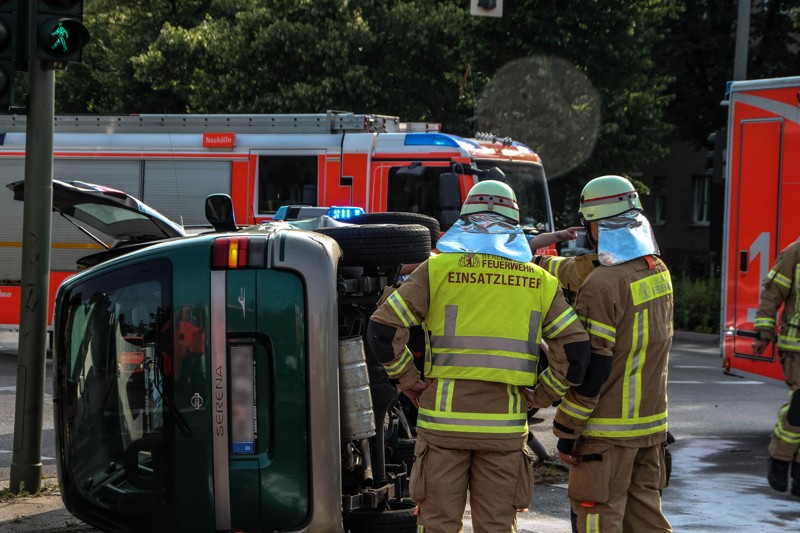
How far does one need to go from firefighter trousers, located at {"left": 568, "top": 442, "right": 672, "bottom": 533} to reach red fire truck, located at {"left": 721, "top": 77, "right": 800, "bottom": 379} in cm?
451

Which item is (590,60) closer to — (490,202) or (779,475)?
(779,475)

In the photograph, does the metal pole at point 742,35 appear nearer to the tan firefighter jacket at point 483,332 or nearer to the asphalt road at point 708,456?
the asphalt road at point 708,456

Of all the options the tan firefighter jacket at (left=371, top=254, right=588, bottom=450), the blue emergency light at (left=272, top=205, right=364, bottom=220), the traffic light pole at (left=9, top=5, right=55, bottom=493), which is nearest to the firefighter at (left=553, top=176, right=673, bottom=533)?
the tan firefighter jacket at (left=371, top=254, right=588, bottom=450)

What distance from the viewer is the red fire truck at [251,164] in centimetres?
1379

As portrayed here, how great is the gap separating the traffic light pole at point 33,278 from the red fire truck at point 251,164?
23.4 feet

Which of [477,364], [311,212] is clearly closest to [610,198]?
[477,364]

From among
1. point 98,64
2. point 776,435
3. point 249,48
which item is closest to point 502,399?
point 776,435

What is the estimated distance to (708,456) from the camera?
8.81 meters

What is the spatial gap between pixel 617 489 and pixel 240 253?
75.2 inches

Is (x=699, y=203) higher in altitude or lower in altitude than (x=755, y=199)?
higher

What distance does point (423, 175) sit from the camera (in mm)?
13555

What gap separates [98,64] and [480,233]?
28.0 meters

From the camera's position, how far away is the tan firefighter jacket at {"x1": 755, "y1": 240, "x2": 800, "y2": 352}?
7.55 meters

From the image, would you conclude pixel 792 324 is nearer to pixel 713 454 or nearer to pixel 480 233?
pixel 713 454
